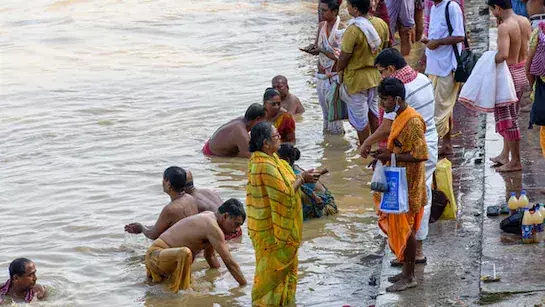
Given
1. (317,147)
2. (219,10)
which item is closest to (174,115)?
(317,147)

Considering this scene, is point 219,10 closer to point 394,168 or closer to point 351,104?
point 351,104

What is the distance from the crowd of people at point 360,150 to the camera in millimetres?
6934

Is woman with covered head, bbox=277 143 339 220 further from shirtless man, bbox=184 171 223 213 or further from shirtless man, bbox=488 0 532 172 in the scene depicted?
shirtless man, bbox=488 0 532 172

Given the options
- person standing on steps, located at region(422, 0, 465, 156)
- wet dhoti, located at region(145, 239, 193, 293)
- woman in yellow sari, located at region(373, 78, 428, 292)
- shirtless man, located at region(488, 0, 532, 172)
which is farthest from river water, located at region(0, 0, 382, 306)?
shirtless man, located at region(488, 0, 532, 172)

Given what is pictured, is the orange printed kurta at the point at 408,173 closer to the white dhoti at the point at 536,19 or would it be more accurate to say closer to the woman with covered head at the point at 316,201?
the white dhoti at the point at 536,19

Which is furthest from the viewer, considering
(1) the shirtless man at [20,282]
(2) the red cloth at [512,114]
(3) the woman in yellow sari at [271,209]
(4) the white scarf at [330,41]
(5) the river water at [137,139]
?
(4) the white scarf at [330,41]

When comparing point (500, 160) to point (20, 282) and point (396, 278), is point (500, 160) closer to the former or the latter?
point (396, 278)

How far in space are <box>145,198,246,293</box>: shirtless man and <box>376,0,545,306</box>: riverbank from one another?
116 centimetres

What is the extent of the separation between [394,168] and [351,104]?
402 cm

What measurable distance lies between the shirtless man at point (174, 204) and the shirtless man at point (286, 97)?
382 cm

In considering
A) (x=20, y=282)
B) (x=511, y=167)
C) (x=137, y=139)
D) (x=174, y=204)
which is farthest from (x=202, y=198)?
(x=137, y=139)

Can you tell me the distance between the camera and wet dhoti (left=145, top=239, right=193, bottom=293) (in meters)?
7.91

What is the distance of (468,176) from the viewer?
9.23 meters

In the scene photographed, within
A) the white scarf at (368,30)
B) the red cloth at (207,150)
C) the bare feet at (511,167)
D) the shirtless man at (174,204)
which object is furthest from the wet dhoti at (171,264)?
the red cloth at (207,150)
